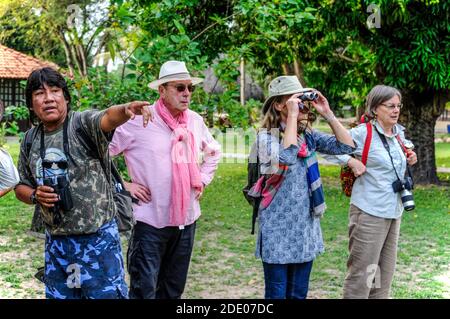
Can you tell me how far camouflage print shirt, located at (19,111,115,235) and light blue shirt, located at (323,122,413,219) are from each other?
1.85 meters

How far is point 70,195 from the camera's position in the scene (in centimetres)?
314

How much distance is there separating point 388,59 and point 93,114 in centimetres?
874

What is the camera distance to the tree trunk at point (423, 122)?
1271 cm

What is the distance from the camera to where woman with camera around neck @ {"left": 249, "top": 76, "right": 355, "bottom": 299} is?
388 centimetres

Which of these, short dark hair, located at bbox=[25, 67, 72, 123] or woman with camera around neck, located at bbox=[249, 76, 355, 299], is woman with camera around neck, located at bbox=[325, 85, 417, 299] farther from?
short dark hair, located at bbox=[25, 67, 72, 123]

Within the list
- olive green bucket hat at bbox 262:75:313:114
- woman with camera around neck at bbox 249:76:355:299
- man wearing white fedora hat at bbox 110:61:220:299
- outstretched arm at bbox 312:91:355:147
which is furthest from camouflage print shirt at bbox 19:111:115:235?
outstretched arm at bbox 312:91:355:147

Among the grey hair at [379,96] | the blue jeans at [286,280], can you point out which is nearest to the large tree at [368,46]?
the grey hair at [379,96]

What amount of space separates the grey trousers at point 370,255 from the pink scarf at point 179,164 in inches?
48.2

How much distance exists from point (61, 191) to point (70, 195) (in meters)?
0.06

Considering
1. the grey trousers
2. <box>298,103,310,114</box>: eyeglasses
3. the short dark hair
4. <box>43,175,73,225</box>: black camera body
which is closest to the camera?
<box>43,175,73,225</box>: black camera body

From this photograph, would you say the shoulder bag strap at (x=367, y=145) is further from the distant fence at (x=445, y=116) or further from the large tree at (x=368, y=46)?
the distant fence at (x=445, y=116)

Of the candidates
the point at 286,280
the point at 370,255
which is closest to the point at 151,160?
the point at 286,280

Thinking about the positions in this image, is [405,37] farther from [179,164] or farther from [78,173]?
[78,173]

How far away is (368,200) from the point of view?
4.38 metres
